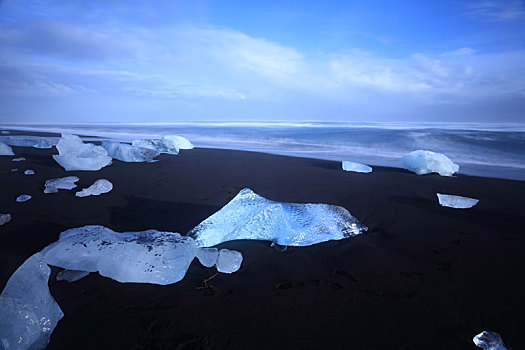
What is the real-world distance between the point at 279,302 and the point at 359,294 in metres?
0.44

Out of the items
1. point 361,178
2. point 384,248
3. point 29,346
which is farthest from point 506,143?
point 29,346

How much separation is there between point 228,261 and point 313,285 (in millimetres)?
532

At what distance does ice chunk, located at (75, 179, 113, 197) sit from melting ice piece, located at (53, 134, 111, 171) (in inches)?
52.2

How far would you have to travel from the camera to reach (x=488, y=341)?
1142 mm

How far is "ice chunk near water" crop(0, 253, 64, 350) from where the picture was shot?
103cm

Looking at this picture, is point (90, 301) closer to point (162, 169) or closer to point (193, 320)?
point (193, 320)

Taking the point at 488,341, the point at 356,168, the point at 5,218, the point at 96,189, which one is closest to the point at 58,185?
the point at 96,189

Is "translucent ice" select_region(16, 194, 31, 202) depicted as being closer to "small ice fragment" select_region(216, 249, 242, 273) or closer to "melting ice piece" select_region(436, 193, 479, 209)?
"small ice fragment" select_region(216, 249, 242, 273)

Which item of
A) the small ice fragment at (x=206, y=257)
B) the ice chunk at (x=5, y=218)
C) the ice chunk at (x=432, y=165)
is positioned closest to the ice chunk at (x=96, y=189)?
the ice chunk at (x=5, y=218)

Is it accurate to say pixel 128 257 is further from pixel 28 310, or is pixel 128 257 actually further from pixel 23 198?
pixel 23 198

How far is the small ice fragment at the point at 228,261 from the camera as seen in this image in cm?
170

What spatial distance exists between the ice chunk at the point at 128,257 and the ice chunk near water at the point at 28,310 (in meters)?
0.32

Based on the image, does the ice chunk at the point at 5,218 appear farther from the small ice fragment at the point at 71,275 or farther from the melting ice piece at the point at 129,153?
the melting ice piece at the point at 129,153

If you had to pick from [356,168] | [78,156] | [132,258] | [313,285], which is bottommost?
[313,285]
